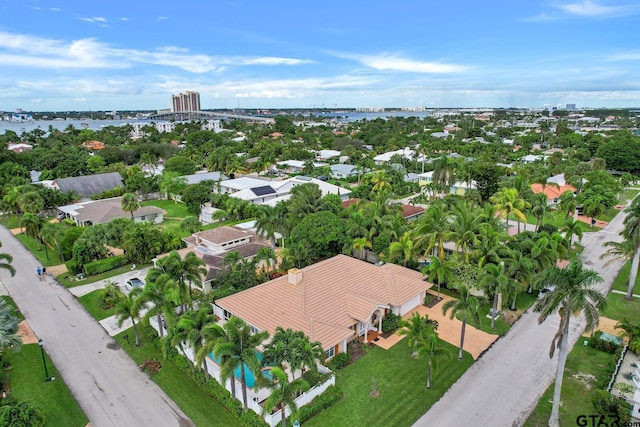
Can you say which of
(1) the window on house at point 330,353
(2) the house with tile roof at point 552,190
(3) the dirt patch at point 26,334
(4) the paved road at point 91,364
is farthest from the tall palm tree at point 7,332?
(2) the house with tile roof at point 552,190

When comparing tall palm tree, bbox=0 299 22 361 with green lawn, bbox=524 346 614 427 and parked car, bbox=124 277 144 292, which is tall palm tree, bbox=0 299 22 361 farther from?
green lawn, bbox=524 346 614 427

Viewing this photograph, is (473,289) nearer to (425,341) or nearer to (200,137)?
(425,341)

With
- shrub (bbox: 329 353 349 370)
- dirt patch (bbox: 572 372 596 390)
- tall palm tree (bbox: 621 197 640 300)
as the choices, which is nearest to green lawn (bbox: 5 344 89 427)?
shrub (bbox: 329 353 349 370)

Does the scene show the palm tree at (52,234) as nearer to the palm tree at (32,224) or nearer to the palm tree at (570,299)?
the palm tree at (32,224)

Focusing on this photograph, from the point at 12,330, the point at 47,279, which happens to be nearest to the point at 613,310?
the point at 12,330

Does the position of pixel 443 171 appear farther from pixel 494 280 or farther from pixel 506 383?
→ pixel 506 383

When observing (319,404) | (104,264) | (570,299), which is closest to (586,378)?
(570,299)
